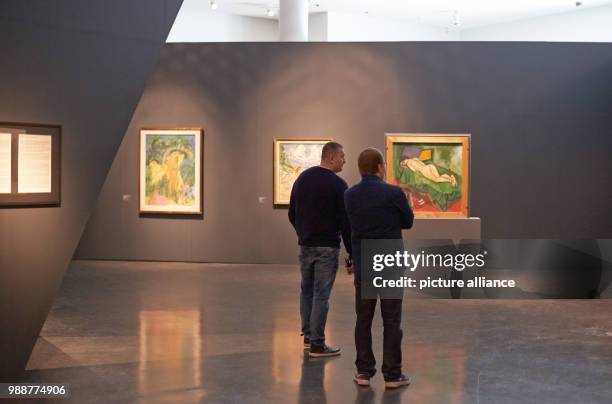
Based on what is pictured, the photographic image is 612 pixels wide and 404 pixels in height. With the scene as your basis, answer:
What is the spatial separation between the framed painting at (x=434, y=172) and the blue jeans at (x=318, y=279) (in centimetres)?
824

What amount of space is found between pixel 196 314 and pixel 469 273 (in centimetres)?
569

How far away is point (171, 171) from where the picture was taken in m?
17.3

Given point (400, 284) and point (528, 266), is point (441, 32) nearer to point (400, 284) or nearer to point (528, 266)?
point (528, 266)

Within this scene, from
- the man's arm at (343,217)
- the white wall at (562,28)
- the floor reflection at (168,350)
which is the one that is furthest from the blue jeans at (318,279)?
the white wall at (562,28)

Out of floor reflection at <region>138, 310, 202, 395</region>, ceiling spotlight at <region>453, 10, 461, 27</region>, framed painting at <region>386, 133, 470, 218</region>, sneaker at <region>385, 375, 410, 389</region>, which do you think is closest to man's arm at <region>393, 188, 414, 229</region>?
sneaker at <region>385, 375, 410, 389</region>

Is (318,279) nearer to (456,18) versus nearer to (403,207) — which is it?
(403,207)

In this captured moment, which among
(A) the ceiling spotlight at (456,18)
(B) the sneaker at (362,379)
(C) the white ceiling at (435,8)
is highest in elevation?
(C) the white ceiling at (435,8)

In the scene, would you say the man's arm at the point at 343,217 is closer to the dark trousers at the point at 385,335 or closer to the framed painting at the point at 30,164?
the dark trousers at the point at 385,335

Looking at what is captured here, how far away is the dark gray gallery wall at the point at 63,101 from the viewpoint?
6.69 meters

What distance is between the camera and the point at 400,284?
677 cm

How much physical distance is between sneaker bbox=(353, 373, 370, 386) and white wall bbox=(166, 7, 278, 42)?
18226 mm

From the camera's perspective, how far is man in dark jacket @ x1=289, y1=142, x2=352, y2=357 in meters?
7.93

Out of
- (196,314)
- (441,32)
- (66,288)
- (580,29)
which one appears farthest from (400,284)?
(441,32)

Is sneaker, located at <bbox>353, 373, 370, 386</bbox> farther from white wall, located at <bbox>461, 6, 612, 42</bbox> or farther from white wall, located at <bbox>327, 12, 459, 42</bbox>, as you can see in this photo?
white wall, located at <bbox>461, 6, 612, 42</bbox>
